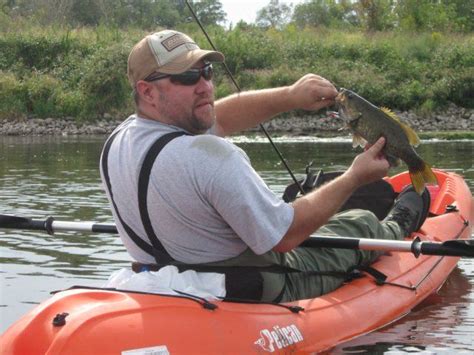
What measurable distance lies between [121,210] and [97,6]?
6469 centimetres

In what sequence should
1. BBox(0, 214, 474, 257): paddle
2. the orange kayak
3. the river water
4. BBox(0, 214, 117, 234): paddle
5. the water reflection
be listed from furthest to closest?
1. BBox(0, 214, 117, 234): paddle
2. the river water
3. the water reflection
4. BBox(0, 214, 474, 257): paddle
5. the orange kayak

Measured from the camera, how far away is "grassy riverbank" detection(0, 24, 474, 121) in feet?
118

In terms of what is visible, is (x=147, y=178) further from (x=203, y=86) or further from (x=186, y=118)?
(x=203, y=86)

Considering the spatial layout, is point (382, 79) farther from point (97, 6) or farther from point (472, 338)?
point (97, 6)

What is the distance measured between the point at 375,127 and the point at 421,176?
49 cm

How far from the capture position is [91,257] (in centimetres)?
892

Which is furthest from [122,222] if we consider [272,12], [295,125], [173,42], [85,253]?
[272,12]

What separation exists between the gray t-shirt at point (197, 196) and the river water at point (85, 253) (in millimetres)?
1154

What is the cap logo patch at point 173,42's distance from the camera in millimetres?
4777

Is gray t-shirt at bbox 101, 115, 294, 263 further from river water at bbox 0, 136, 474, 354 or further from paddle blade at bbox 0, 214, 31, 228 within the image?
paddle blade at bbox 0, 214, 31, 228

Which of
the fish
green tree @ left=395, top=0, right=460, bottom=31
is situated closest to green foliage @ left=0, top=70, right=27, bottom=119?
green tree @ left=395, top=0, right=460, bottom=31

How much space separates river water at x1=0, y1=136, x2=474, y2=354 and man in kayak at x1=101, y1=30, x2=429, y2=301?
3.44ft

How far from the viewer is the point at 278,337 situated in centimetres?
502

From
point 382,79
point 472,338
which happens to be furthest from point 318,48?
point 472,338
